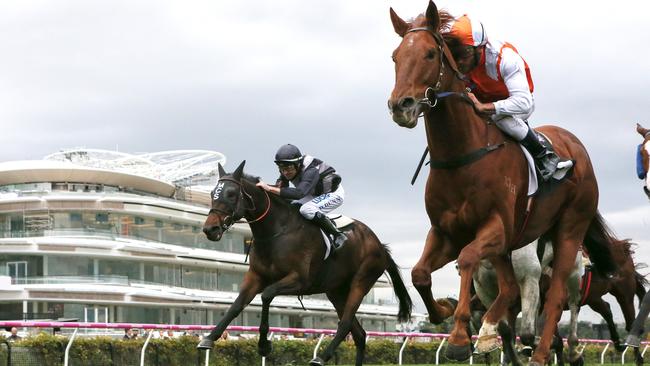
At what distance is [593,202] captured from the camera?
7.41m

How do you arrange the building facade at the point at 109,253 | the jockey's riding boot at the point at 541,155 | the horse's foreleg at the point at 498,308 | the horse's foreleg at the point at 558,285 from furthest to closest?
the building facade at the point at 109,253, the horse's foreleg at the point at 558,285, the jockey's riding boot at the point at 541,155, the horse's foreleg at the point at 498,308

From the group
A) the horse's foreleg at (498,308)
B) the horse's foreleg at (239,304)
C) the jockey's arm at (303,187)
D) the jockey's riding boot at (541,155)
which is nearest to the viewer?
the horse's foreleg at (498,308)

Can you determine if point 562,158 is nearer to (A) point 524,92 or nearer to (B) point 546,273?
(A) point 524,92

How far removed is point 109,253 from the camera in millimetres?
54062

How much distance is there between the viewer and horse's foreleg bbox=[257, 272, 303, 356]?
9.71 metres

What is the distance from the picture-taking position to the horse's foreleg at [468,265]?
5.72 m

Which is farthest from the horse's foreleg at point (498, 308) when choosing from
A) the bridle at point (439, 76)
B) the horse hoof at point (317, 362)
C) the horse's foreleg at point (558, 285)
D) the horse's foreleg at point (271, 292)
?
the horse hoof at point (317, 362)

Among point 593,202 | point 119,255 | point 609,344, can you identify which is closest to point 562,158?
point 593,202

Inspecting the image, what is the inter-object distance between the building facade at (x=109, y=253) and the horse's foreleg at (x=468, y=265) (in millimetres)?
45914

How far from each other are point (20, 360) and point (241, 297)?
4.86m

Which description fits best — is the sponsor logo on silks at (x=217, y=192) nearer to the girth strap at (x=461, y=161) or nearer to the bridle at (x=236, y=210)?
the bridle at (x=236, y=210)

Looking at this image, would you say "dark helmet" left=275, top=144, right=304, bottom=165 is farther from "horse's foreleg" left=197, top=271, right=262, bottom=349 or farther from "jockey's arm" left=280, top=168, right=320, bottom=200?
"horse's foreleg" left=197, top=271, right=262, bottom=349

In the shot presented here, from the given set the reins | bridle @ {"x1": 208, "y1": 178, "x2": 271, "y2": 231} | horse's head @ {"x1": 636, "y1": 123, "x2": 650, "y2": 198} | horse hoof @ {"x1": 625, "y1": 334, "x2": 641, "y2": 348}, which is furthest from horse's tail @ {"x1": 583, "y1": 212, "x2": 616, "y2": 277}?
bridle @ {"x1": 208, "y1": 178, "x2": 271, "y2": 231}

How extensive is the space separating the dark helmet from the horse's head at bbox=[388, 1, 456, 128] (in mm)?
4472
